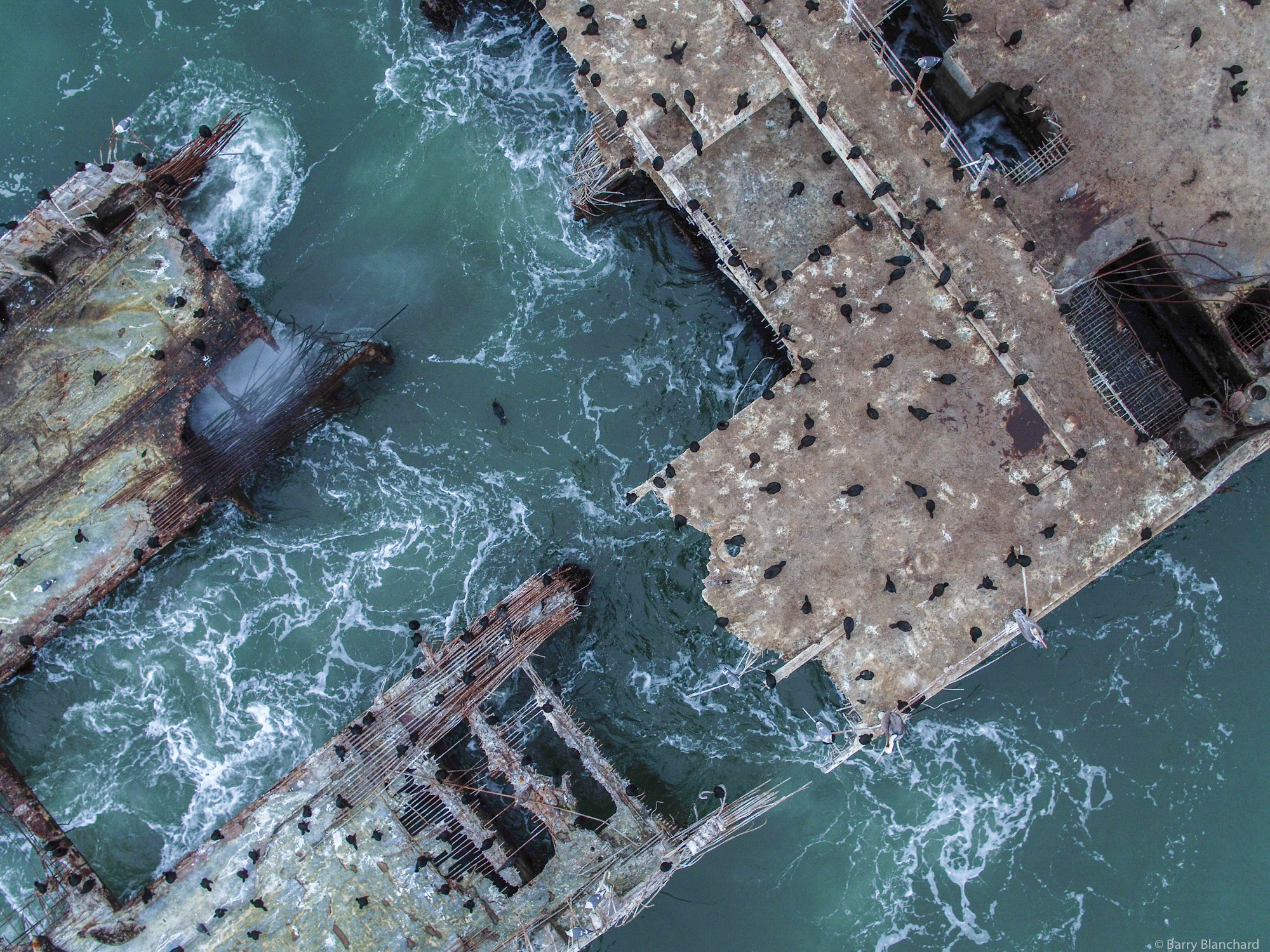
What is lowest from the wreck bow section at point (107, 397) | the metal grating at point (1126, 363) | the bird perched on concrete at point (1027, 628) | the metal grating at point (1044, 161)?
the bird perched on concrete at point (1027, 628)

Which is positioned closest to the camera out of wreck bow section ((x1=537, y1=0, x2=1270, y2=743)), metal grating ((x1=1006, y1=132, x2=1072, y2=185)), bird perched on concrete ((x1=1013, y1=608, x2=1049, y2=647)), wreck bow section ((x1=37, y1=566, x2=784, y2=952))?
bird perched on concrete ((x1=1013, y1=608, x2=1049, y2=647))

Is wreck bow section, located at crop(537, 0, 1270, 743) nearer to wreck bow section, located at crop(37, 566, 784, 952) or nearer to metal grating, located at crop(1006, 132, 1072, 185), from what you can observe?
metal grating, located at crop(1006, 132, 1072, 185)

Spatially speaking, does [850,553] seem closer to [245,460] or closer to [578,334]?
[578,334]

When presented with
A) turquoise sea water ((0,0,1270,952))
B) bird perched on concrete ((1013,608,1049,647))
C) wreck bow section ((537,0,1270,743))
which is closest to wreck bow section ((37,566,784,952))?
turquoise sea water ((0,0,1270,952))

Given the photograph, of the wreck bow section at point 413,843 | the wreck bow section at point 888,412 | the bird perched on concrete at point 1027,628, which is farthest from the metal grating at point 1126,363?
the wreck bow section at point 413,843

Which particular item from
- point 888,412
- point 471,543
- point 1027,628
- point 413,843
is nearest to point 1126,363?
point 888,412

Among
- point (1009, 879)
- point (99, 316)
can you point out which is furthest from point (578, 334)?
point (1009, 879)

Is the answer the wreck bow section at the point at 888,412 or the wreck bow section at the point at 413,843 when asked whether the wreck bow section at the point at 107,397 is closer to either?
the wreck bow section at the point at 413,843
